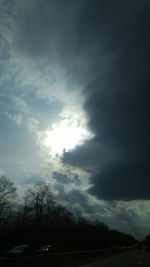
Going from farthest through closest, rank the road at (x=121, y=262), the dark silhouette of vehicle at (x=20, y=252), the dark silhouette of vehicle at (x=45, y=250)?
the dark silhouette of vehicle at (x=45, y=250) → the dark silhouette of vehicle at (x=20, y=252) → the road at (x=121, y=262)

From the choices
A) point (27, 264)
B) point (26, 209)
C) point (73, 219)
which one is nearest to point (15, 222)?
point (26, 209)

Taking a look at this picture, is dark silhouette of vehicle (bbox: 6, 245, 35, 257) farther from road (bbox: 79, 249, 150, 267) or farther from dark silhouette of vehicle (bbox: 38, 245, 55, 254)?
dark silhouette of vehicle (bbox: 38, 245, 55, 254)

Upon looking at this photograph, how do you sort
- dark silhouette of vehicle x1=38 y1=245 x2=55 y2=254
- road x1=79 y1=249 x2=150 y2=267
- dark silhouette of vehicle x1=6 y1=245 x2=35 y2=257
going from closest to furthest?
1. road x1=79 y1=249 x2=150 y2=267
2. dark silhouette of vehicle x1=6 y1=245 x2=35 y2=257
3. dark silhouette of vehicle x1=38 y1=245 x2=55 y2=254

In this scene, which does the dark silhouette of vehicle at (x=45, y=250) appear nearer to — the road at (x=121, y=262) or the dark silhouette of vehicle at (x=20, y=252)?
the dark silhouette of vehicle at (x=20, y=252)

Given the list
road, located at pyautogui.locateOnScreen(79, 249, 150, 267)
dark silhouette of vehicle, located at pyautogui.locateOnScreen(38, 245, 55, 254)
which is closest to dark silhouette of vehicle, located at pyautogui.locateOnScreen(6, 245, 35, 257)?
road, located at pyautogui.locateOnScreen(79, 249, 150, 267)

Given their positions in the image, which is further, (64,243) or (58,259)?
(64,243)

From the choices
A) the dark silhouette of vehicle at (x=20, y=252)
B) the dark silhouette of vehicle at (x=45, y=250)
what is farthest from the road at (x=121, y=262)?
the dark silhouette of vehicle at (x=45, y=250)

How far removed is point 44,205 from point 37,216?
4.47 m

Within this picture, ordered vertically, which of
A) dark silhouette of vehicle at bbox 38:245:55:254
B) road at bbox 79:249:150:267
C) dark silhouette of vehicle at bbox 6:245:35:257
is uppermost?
dark silhouette of vehicle at bbox 38:245:55:254

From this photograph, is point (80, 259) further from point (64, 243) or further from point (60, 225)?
point (60, 225)

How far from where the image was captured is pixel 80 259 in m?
39.1

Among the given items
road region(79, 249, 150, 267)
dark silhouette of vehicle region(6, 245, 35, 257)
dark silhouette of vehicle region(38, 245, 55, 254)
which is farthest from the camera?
dark silhouette of vehicle region(38, 245, 55, 254)

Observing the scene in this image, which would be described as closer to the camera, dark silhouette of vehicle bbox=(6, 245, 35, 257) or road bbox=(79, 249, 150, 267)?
road bbox=(79, 249, 150, 267)

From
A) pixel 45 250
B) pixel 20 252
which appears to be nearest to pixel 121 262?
pixel 20 252
